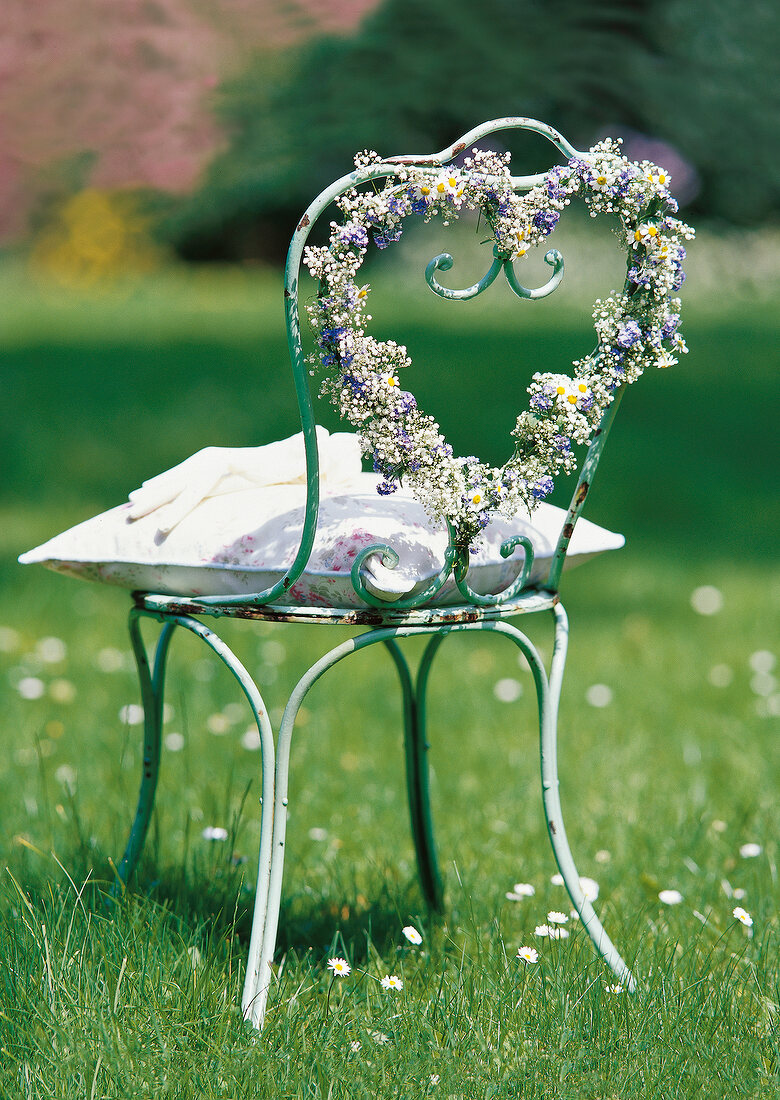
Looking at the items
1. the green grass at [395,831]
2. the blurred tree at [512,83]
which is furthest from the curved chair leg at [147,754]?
the blurred tree at [512,83]

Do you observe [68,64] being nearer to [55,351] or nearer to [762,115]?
[762,115]

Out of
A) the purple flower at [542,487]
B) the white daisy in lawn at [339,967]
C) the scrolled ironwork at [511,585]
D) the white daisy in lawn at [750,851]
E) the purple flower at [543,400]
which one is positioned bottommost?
the white daisy in lawn at [750,851]

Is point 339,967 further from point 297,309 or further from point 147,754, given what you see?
point 297,309

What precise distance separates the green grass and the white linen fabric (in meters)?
0.58

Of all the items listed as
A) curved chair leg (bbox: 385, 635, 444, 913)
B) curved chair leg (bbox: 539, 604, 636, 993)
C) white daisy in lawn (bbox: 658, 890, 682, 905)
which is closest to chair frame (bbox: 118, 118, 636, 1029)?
curved chair leg (bbox: 539, 604, 636, 993)

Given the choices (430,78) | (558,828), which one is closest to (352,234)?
(558,828)

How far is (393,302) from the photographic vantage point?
10.6 m

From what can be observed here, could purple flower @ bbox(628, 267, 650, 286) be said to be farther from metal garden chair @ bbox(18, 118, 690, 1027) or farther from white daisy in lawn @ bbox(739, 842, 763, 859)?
white daisy in lawn @ bbox(739, 842, 763, 859)

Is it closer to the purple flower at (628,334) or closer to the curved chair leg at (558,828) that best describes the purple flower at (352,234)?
the purple flower at (628,334)

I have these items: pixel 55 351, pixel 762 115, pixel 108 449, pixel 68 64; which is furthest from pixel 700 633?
pixel 55 351

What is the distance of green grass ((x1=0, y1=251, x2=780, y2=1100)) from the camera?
1.94 m

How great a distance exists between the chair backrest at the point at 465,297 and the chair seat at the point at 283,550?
6 centimetres

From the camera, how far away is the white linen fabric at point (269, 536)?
2033mm

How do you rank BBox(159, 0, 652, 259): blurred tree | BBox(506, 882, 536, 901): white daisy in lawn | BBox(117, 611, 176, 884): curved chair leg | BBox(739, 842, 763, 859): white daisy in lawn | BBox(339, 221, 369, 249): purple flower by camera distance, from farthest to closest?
BBox(159, 0, 652, 259): blurred tree < BBox(739, 842, 763, 859): white daisy in lawn < BBox(506, 882, 536, 901): white daisy in lawn < BBox(117, 611, 176, 884): curved chair leg < BBox(339, 221, 369, 249): purple flower
